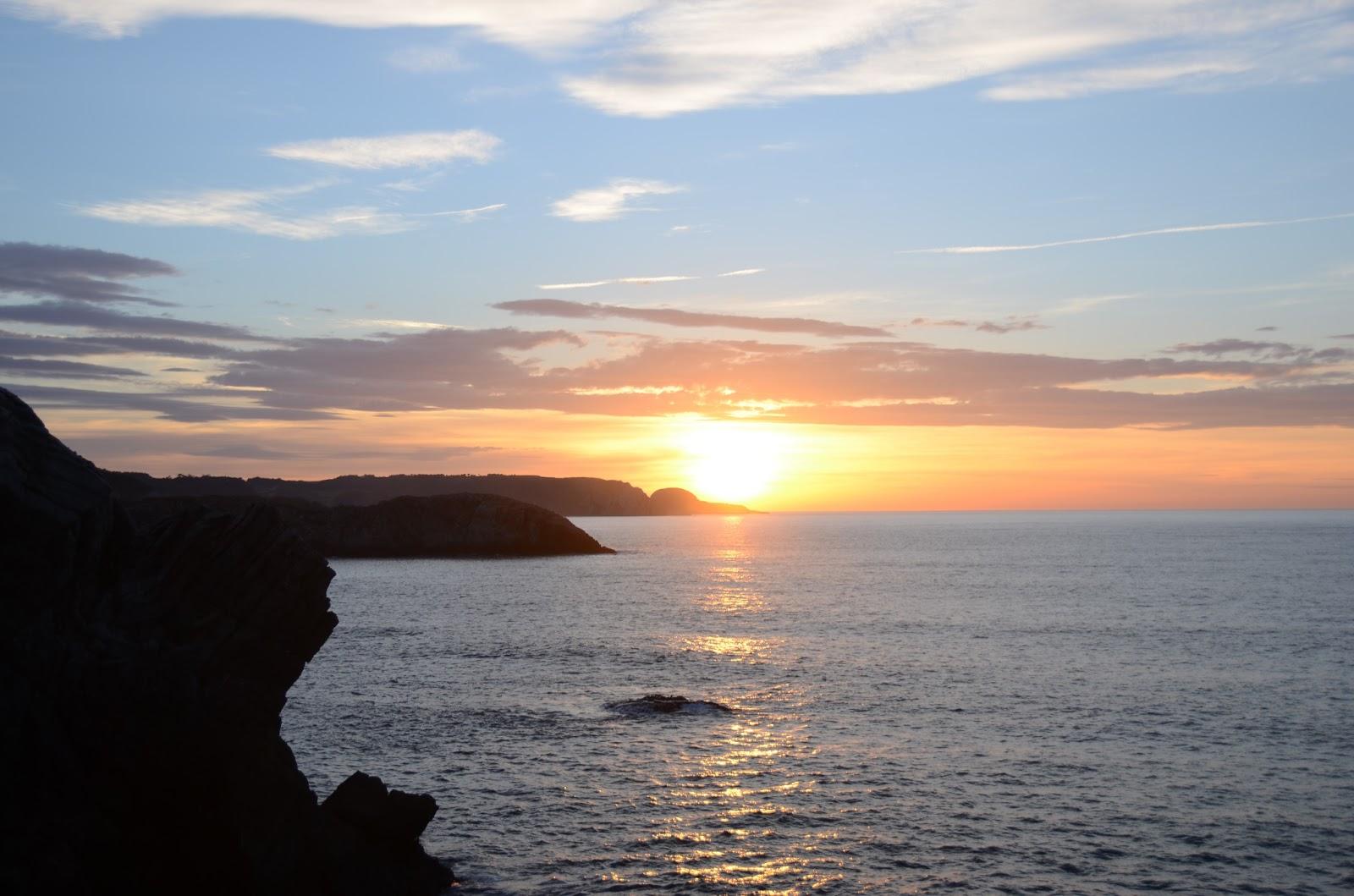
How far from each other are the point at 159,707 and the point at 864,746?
1189 inches

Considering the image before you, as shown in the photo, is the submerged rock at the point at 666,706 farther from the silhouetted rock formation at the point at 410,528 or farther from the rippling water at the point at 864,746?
the silhouetted rock formation at the point at 410,528

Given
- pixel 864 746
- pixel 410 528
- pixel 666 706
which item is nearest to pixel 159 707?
pixel 864 746

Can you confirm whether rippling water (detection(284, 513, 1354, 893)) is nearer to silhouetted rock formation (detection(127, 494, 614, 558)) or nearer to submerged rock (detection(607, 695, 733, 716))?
submerged rock (detection(607, 695, 733, 716))

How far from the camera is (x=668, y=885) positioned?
3023cm

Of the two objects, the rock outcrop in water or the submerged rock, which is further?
the submerged rock

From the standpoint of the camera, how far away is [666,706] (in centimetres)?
5388

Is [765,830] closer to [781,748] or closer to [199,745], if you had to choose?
[781,748]

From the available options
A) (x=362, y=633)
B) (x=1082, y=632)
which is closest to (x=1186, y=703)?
(x=1082, y=632)

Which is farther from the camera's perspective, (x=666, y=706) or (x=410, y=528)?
(x=410, y=528)

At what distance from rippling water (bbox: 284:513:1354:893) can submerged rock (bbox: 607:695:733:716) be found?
1129mm

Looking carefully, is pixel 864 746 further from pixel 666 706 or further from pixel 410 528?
pixel 410 528

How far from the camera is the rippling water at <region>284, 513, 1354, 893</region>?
105 ft

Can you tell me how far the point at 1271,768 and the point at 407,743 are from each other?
118 feet

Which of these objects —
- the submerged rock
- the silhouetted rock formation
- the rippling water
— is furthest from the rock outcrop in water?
the silhouetted rock formation
